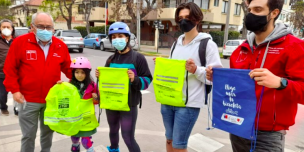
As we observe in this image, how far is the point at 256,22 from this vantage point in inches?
66.9

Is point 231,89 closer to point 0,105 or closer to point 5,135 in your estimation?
point 5,135

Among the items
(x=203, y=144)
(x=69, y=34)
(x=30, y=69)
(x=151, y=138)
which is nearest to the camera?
(x=30, y=69)

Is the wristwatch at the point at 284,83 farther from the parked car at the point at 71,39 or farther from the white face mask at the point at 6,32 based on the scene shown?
the parked car at the point at 71,39

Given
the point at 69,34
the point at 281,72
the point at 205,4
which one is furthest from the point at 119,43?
the point at 205,4

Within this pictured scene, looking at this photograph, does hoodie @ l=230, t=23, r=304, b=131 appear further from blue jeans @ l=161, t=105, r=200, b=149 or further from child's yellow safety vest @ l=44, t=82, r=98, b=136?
child's yellow safety vest @ l=44, t=82, r=98, b=136

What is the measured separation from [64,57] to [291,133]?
13.9ft

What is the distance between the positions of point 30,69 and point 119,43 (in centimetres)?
108

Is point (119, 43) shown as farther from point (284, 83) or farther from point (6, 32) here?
point (6, 32)

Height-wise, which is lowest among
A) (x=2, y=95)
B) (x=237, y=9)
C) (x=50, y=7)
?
(x=2, y=95)

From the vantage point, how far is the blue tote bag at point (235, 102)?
5.58 feet

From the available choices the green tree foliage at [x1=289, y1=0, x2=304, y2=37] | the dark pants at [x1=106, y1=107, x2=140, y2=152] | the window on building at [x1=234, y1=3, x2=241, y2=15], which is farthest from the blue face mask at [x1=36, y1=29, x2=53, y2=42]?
the green tree foliage at [x1=289, y1=0, x2=304, y2=37]

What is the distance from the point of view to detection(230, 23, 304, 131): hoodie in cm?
150

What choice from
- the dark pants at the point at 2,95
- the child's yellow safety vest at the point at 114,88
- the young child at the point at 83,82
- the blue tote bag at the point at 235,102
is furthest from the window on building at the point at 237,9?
the blue tote bag at the point at 235,102

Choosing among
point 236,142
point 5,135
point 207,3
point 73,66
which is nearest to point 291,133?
point 236,142
